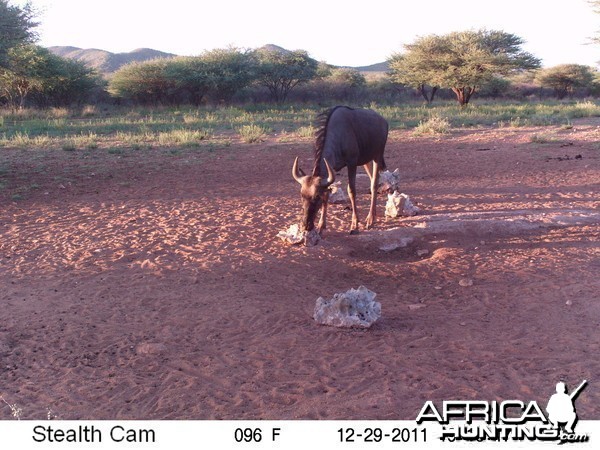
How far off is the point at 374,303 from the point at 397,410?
1.62 meters

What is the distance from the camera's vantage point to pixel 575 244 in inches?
315

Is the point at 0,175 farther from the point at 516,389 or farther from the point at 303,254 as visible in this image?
the point at 516,389

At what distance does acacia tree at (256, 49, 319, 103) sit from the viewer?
130 ft

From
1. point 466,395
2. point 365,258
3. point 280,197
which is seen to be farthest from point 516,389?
point 280,197

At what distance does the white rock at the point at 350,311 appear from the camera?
548cm

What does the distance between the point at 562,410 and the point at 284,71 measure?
3812 cm

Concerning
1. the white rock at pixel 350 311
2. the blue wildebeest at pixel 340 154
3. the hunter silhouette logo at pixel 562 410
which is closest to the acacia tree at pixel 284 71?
the blue wildebeest at pixel 340 154

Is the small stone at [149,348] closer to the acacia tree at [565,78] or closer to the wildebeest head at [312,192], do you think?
the wildebeest head at [312,192]

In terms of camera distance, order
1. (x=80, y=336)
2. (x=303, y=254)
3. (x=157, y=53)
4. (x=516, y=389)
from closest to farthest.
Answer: (x=516, y=389), (x=80, y=336), (x=303, y=254), (x=157, y=53)

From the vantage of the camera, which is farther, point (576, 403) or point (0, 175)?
point (0, 175)

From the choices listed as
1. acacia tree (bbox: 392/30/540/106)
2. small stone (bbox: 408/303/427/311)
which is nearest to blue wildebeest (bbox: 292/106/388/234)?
small stone (bbox: 408/303/427/311)

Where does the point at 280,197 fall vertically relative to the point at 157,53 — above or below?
below

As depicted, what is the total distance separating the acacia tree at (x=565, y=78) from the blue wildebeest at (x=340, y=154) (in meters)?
44.3

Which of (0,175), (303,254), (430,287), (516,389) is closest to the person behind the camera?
(516,389)
